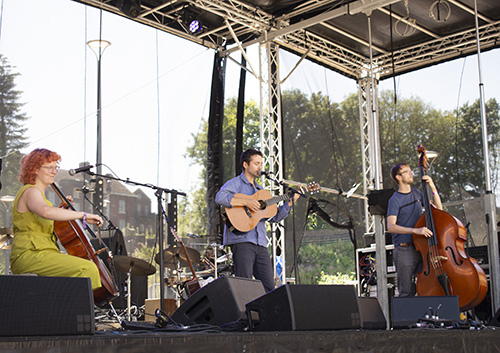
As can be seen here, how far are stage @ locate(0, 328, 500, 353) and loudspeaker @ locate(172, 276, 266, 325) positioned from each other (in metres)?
0.68

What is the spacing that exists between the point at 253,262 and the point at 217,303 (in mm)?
1737

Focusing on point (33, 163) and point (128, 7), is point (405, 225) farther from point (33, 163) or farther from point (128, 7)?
point (128, 7)

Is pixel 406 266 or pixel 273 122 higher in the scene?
pixel 273 122

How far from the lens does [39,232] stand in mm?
3662

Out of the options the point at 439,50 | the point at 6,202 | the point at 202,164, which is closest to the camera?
the point at 6,202

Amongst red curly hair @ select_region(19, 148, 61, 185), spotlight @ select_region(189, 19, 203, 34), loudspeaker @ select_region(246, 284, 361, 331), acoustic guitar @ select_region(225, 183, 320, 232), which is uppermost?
spotlight @ select_region(189, 19, 203, 34)

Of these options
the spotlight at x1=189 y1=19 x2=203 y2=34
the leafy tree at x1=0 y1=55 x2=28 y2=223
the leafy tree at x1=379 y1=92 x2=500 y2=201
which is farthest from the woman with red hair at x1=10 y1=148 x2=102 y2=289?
the leafy tree at x1=379 y1=92 x2=500 y2=201

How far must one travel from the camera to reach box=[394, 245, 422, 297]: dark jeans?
505cm

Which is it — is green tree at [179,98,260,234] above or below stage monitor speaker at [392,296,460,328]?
above

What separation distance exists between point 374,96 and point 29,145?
603 centimetres

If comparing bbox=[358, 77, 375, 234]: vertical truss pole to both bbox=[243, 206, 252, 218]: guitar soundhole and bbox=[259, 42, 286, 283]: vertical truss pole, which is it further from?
bbox=[243, 206, 252, 218]: guitar soundhole

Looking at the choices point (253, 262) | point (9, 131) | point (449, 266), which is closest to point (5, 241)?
point (9, 131)

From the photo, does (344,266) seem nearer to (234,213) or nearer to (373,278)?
(373,278)

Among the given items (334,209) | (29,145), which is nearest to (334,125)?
(334,209)
